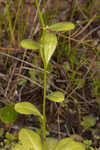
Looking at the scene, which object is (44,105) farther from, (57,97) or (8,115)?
(8,115)

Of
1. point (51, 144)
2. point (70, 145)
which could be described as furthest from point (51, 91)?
point (70, 145)

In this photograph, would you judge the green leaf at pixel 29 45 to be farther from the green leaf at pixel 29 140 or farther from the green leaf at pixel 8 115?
the green leaf at pixel 8 115

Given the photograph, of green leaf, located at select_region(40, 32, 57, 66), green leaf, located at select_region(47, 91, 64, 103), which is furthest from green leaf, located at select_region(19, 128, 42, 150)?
green leaf, located at select_region(40, 32, 57, 66)

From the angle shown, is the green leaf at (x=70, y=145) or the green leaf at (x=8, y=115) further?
the green leaf at (x=8, y=115)

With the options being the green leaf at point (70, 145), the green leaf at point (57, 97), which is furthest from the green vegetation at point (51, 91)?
the green leaf at point (57, 97)

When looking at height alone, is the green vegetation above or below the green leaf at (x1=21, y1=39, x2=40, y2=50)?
below

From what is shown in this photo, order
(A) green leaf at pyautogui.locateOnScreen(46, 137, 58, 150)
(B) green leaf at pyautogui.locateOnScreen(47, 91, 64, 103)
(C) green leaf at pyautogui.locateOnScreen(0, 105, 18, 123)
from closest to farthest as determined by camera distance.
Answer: (B) green leaf at pyautogui.locateOnScreen(47, 91, 64, 103), (A) green leaf at pyautogui.locateOnScreen(46, 137, 58, 150), (C) green leaf at pyautogui.locateOnScreen(0, 105, 18, 123)

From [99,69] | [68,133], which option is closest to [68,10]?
[99,69]

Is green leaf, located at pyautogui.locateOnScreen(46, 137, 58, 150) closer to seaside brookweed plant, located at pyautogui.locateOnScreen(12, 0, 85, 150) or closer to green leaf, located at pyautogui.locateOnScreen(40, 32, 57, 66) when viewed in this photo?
seaside brookweed plant, located at pyautogui.locateOnScreen(12, 0, 85, 150)
